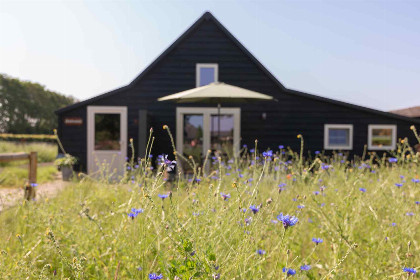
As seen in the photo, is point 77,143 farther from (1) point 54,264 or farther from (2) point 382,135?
(2) point 382,135

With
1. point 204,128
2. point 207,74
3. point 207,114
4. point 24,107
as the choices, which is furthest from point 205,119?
point 24,107

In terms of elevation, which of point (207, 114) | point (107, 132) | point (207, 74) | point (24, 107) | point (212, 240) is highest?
point (207, 74)

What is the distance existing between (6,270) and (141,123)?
729 cm

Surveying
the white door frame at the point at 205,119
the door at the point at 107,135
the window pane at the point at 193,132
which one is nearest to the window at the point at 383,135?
the white door frame at the point at 205,119

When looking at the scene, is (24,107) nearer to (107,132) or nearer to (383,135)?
(107,132)

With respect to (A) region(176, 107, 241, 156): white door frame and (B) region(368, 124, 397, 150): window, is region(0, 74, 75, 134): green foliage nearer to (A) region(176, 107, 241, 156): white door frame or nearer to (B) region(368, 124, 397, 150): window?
(A) region(176, 107, 241, 156): white door frame

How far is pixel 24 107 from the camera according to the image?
34.5 metres

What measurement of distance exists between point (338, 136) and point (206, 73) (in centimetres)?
519

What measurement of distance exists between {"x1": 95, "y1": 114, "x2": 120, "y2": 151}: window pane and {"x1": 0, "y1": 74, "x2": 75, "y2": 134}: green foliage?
27823mm

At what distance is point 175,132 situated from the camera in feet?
34.0

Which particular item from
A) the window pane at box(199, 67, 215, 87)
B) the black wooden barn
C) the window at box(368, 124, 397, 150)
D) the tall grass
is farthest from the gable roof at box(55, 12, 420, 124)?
the tall grass

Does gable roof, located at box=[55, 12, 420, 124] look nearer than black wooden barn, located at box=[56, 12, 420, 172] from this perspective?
Yes

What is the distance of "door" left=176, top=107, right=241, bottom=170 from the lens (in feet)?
33.7

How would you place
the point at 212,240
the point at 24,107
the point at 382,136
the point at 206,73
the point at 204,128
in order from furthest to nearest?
the point at 24,107 < the point at 382,136 < the point at 206,73 < the point at 204,128 < the point at 212,240
